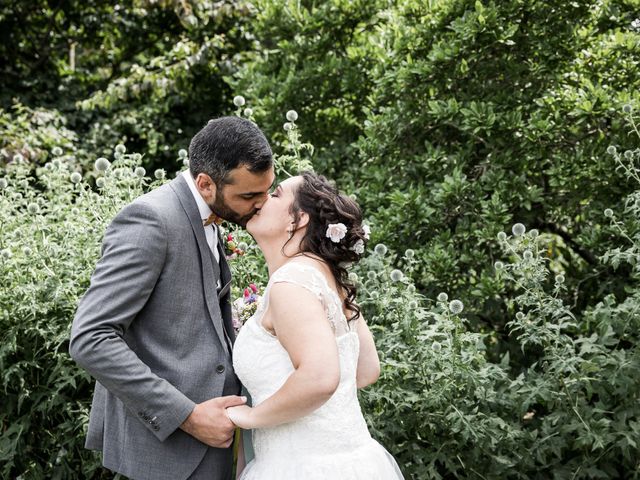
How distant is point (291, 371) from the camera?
2549mm

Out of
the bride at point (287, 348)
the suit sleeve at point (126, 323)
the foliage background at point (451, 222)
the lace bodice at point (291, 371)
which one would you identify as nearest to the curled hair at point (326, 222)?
the bride at point (287, 348)

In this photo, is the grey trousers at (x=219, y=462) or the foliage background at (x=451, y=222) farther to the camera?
the foliage background at (x=451, y=222)

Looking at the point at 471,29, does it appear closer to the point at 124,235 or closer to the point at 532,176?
the point at 532,176

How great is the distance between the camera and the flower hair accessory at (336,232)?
8.37ft

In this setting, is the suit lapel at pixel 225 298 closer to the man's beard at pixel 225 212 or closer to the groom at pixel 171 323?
the groom at pixel 171 323

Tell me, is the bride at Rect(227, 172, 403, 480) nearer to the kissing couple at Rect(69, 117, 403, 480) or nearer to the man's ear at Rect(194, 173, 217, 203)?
the kissing couple at Rect(69, 117, 403, 480)

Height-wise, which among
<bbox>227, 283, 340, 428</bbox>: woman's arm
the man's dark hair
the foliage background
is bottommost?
the foliage background

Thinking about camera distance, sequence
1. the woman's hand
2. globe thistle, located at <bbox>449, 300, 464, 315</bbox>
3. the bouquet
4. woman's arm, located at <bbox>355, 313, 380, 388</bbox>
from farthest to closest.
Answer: globe thistle, located at <bbox>449, 300, 464, 315</bbox> → the bouquet → woman's arm, located at <bbox>355, 313, 380, 388</bbox> → the woman's hand

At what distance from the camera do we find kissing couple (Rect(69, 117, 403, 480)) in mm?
2422

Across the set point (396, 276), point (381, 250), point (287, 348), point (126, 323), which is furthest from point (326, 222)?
point (381, 250)

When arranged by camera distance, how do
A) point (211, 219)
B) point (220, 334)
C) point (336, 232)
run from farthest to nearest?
point (211, 219)
point (220, 334)
point (336, 232)

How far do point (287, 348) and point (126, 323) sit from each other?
51 cm

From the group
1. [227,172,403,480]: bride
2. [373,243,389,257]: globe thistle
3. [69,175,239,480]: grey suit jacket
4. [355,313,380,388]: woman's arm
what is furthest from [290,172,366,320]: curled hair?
[373,243,389,257]: globe thistle

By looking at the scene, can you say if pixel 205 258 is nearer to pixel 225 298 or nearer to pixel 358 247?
pixel 225 298
